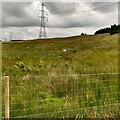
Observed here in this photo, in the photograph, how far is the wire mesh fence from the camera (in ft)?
25.2

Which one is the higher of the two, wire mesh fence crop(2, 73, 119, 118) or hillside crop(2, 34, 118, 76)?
hillside crop(2, 34, 118, 76)

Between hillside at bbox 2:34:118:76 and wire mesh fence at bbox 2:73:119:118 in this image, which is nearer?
wire mesh fence at bbox 2:73:119:118

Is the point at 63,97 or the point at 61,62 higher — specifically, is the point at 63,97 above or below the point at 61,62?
below

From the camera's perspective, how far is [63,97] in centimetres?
839

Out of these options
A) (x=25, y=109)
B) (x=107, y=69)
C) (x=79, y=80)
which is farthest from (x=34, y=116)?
(x=107, y=69)

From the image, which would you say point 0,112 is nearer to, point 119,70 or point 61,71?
point 61,71

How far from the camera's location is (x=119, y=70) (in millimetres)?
13852

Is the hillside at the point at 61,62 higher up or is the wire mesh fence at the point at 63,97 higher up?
the hillside at the point at 61,62

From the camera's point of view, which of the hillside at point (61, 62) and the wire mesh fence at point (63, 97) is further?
the hillside at point (61, 62)

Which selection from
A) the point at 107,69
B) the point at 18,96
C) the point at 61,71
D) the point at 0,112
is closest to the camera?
the point at 0,112

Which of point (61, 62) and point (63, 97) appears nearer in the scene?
point (63, 97)

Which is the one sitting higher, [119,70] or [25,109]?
[119,70]

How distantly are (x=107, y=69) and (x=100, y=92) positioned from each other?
432 centimetres

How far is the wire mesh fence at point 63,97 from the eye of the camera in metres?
7.67
